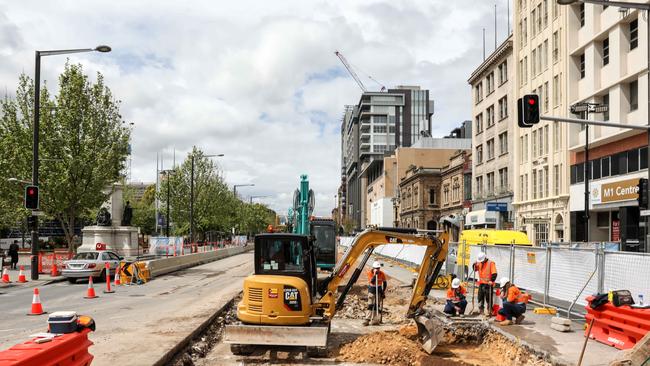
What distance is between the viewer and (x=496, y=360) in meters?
11.2

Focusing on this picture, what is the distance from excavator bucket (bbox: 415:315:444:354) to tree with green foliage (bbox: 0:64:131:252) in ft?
78.6

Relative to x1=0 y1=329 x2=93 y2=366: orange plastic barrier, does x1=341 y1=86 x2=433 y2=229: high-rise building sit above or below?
above

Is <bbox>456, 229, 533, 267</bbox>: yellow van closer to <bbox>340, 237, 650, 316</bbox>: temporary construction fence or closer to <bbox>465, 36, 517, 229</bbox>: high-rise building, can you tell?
<bbox>340, 237, 650, 316</bbox>: temporary construction fence

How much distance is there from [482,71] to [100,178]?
38.9m

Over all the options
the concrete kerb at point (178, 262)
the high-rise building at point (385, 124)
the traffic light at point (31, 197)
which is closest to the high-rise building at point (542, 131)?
the concrete kerb at point (178, 262)

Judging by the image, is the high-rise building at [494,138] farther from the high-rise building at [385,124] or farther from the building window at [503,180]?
the high-rise building at [385,124]

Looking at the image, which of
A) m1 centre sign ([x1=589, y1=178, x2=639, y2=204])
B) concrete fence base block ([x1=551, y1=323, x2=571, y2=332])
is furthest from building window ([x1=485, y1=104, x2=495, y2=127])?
concrete fence base block ([x1=551, y1=323, x2=571, y2=332])

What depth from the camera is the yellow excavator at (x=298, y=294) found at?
10.6 metres

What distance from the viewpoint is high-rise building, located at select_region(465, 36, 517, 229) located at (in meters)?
48.7

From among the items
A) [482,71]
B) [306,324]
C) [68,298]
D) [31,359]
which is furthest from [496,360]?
[482,71]

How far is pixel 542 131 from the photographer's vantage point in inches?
1683

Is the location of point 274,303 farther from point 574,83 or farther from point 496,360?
point 574,83

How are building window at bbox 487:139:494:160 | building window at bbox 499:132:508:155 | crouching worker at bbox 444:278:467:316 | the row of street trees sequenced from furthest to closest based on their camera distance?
the row of street trees < building window at bbox 487:139:494:160 < building window at bbox 499:132:508:155 < crouching worker at bbox 444:278:467:316

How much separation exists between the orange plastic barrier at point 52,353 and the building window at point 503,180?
4688 centimetres
